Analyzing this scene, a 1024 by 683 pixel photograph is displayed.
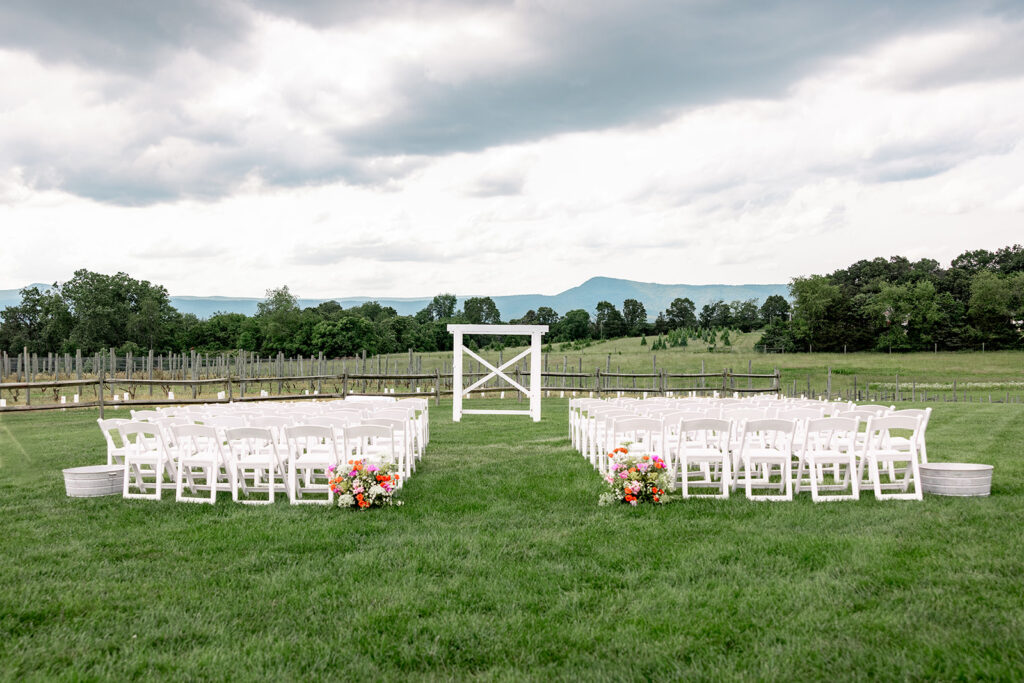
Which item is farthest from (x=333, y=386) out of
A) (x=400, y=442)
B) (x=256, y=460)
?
(x=256, y=460)

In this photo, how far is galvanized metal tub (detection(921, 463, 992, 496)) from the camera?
8.08 m

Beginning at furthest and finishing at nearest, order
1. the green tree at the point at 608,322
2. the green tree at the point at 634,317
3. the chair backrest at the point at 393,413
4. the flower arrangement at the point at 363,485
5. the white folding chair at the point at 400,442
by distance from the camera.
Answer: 1. the green tree at the point at 634,317
2. the green tree at the point at 608,322
3. the chair backrest at the point at 393,413
4. the white folding chair at the point at 400,442
5. the flower arrangement at the point at 363,485

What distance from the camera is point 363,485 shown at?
773 cm

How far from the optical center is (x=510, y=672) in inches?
154

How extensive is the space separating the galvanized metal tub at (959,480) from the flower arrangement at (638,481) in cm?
290

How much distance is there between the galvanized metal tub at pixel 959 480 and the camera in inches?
318

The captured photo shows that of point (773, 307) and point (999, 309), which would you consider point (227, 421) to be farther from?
point (773, 307)

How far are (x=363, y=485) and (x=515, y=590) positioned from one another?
9.93 feet

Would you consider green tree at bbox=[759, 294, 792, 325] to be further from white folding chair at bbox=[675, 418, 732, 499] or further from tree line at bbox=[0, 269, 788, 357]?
white folding chair at bbox=[675, 418, 732, 499]

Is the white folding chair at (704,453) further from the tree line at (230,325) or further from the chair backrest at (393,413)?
the tree line at (230,325)

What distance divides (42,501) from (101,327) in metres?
63.4

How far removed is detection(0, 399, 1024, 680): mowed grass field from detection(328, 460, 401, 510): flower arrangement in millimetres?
211

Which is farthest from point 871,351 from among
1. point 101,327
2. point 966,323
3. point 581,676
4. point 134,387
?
point 581,676

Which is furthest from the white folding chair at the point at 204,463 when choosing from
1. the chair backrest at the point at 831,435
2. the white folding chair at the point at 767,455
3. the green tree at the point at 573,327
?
the green tree at the point at 573,327
